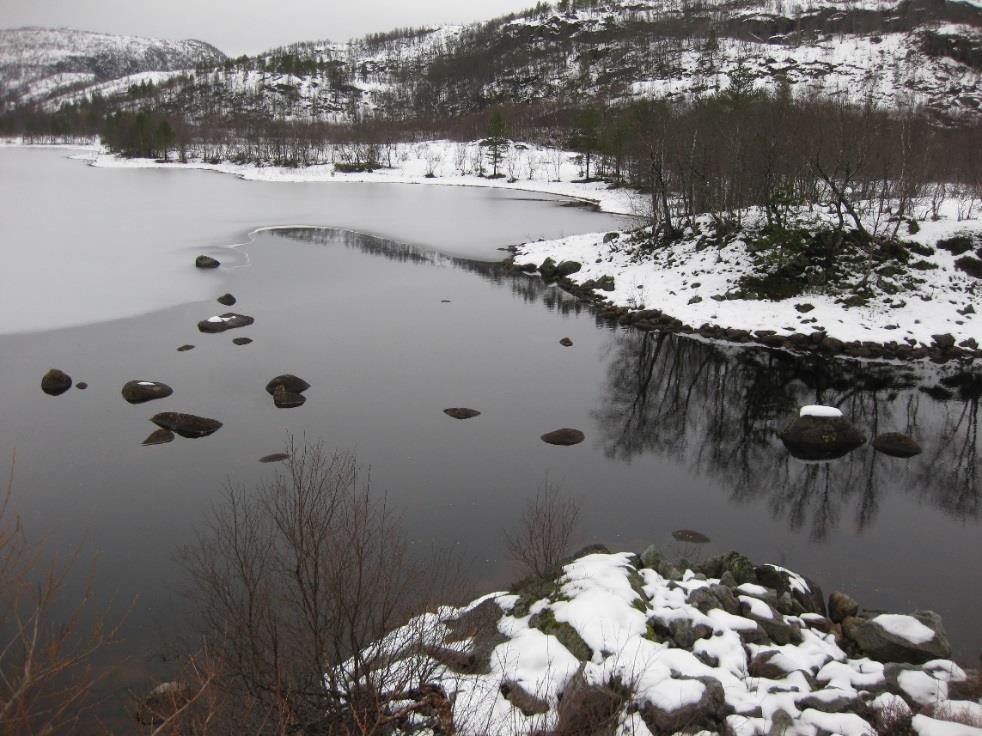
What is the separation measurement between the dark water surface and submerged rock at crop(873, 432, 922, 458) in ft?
1.15

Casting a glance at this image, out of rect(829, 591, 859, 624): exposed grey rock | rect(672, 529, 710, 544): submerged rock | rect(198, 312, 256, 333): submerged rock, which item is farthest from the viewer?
rect(198, 312, 256, 333): submerged rock

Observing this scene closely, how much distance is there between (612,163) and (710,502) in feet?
254

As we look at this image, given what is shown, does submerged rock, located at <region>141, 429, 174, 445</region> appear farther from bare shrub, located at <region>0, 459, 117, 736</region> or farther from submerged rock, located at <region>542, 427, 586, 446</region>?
submerged rock, located at <region>542, 427, 586, 446</region>

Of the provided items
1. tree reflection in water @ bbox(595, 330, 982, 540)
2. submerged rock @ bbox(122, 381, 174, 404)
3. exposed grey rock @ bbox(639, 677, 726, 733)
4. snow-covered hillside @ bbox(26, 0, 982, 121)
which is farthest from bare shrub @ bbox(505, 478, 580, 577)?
snow-covered hillside @ bbox(26, 0, 982, 121)

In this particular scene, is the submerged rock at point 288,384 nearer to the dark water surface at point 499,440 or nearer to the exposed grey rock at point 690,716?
the dark water surface at point 499,440

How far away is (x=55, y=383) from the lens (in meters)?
21.5

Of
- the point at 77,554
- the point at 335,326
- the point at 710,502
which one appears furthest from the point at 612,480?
the point at 335,326

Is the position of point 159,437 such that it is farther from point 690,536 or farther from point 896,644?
point 896,644

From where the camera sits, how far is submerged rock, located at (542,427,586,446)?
62.6ft

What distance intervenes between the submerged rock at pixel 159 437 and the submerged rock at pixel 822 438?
1768 cm

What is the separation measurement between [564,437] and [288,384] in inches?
366

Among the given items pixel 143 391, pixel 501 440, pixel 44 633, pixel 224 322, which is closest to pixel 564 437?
pixel 501 440

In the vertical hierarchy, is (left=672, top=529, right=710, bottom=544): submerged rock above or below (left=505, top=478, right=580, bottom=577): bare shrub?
below

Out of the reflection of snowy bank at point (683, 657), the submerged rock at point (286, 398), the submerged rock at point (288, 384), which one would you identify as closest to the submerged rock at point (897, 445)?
the reflection of snowy bank at point (683, 657)
